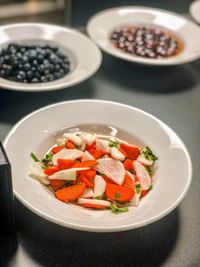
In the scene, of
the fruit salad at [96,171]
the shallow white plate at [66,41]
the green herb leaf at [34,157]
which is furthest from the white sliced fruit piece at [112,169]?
the shallow white plate at [66,41]

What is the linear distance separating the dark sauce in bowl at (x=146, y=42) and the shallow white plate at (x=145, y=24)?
0.02 m

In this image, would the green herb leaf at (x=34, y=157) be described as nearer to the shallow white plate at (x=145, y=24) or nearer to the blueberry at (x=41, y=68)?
the blueberry at (x=41, y=68)

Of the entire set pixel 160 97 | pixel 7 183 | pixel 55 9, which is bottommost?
pixel 55 9

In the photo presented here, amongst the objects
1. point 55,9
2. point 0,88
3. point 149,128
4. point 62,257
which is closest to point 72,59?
point 0,88

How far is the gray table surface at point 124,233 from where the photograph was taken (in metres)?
0.72

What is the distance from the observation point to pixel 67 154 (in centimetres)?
83

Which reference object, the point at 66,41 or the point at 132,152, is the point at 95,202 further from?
the point at 66,41

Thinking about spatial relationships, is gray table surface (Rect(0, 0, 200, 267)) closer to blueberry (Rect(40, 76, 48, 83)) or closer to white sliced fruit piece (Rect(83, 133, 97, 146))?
blueberry (Rect(40, 76, 48, 83))

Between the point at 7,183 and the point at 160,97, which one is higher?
the point at 7,183

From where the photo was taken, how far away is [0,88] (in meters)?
1.08

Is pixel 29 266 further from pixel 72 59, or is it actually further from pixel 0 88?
pixel 72 59

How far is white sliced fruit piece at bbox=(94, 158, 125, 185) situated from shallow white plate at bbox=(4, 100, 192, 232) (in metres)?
0.06

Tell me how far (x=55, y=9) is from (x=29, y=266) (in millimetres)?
1957

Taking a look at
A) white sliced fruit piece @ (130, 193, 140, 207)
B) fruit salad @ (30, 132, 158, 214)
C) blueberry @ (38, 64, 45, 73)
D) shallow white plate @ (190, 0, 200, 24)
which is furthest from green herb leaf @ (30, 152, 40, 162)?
shallow white plate @ (190, 0, 200, 24)
